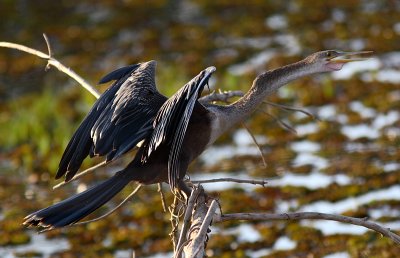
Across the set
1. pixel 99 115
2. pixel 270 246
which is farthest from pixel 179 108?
pixel 270 246

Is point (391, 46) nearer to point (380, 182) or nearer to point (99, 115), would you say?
point (380, 182)

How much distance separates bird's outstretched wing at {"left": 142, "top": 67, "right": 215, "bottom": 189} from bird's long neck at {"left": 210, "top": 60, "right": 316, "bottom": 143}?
1.80 ft

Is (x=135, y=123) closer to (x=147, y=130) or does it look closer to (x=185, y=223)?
(x=147, y=130)

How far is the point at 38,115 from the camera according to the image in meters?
9.98

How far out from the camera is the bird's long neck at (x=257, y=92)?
201 inches

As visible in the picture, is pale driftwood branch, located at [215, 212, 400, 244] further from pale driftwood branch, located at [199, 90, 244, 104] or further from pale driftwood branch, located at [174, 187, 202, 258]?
pale driftwood branch, located at [199, 90, 244, 104]

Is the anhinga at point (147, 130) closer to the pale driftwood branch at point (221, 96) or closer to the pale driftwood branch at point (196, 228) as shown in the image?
the pale driftwood branch at point (221, 96)

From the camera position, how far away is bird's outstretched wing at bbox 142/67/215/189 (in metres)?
4.44

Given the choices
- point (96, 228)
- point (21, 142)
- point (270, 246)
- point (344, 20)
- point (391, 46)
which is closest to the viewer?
point (270, 246)

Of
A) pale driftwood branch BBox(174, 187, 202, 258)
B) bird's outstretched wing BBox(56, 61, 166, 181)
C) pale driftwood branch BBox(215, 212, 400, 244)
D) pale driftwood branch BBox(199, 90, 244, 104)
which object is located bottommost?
pale driftwood branch BBox(215, 212, 400, 244)

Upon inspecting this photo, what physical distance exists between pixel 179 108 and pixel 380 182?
3885mm

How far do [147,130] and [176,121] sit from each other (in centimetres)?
25

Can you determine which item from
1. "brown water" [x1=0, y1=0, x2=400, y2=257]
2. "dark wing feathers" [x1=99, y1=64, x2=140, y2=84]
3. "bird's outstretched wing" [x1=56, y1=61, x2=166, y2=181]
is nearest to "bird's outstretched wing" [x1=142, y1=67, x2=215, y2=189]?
"bird's outstretched wing" [x1=56, y1=61, x2=166, y2=181]

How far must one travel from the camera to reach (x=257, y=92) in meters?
5.21
